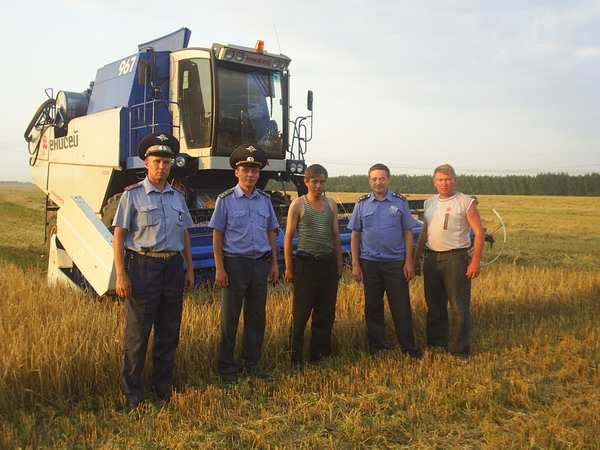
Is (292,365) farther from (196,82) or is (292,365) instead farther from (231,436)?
(196,82)

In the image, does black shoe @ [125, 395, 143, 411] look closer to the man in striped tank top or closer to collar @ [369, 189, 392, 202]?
the man in striped tank top

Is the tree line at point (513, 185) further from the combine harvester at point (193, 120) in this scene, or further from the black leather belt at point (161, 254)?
the black leather belt at point (161, 254)

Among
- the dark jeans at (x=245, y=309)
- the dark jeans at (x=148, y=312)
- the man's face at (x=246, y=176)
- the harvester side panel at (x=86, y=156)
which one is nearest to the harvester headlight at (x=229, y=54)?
the harvester side panel at (x=86, y=156)

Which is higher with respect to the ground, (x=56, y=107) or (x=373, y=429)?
(x=56, y=107)

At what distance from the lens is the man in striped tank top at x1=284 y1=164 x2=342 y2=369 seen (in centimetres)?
438

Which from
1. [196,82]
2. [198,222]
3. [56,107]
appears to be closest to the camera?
[198,222]

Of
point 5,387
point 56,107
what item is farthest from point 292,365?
point 56,107

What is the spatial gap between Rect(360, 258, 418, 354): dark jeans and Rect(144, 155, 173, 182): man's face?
1901 millimetres

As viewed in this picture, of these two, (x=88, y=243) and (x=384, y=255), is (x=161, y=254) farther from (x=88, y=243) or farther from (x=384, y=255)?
(x=88, y=243)

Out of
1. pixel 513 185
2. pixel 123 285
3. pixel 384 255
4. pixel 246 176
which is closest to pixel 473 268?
pixel 384 255

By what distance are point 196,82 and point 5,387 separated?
533cm

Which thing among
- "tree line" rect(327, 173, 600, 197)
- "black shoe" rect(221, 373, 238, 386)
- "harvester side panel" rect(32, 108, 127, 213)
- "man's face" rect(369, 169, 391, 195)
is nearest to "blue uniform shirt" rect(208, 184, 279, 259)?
"black shoe" rect(221, 373, 238, 386)

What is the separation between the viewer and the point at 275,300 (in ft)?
18.4

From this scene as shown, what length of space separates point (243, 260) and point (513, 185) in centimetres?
5840
